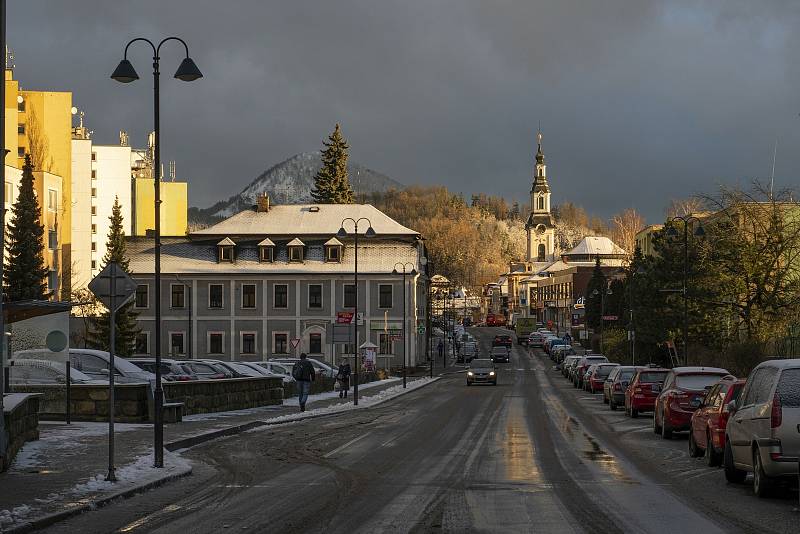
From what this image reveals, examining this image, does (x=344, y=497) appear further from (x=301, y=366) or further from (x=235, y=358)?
(x=235, y=358)

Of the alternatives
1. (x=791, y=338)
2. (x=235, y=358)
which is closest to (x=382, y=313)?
(x=235, y=358)

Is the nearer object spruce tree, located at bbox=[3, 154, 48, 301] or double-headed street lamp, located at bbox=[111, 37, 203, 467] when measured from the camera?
double-headed street lamp, located at bbox=[111, 37, 203, 467]

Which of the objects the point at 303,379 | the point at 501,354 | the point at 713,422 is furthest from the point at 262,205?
the point at 713,422

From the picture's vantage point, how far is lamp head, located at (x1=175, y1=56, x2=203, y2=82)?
20.7m

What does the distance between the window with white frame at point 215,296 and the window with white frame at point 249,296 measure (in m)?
1.71

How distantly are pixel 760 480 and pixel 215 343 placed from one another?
252 ft

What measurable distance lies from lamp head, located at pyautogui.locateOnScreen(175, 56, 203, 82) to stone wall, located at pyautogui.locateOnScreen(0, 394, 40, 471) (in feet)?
21.0

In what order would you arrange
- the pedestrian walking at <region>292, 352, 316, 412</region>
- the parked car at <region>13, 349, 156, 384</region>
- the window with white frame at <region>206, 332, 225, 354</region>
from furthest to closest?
the window with white frame at <region>206, 332, 225, 354</region>, the pedestrian walking at <region>292, 352, 316, 412</region>, the parked car at <region>13, 349, 156, 384</region>

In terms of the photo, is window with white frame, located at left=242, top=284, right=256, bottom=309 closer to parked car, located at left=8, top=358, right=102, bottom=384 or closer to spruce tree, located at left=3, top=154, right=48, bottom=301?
spruce tree, located at left=3, top=154, right=48, bottom=301

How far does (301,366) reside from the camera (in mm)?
38344

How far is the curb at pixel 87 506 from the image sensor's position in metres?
12.1

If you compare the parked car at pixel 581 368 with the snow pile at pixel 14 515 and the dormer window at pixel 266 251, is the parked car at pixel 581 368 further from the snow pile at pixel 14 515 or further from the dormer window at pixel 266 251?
the snow pile at pixel 14 515

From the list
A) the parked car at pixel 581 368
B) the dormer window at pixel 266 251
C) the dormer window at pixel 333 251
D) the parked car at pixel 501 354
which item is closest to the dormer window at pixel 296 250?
the dormer window at pixel 266 251

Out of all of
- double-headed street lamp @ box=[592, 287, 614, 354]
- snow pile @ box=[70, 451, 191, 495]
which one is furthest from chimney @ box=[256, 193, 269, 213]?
snow pile @ box=[70, 451, 191, 495]
